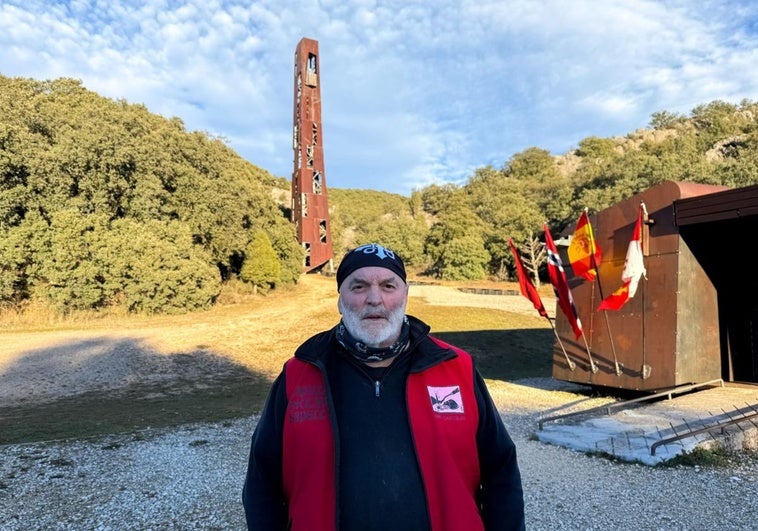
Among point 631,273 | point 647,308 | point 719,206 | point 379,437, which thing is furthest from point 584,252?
point 379,437

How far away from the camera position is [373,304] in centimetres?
222

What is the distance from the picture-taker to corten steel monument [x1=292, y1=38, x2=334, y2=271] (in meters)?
37.0

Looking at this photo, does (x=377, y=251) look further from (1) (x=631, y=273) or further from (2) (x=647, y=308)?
(2) (x=647, y=308)

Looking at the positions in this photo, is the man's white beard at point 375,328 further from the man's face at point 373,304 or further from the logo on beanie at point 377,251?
the logo on beanie at point 377,251

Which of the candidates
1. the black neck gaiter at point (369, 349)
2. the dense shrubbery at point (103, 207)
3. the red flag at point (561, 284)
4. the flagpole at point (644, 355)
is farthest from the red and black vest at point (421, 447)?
the dense shrubbery at point (103, 207)

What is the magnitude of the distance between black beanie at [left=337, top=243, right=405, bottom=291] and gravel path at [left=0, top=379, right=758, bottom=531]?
3.95 metres

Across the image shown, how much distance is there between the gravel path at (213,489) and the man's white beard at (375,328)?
386 centimetres

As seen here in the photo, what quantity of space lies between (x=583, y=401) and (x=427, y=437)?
1028 centimetres

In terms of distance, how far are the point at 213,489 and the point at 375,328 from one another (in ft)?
16.8

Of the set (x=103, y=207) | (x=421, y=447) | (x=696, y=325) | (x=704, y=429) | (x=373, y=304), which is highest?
(x=103, y=207)

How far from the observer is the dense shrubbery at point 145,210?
66.8 ft

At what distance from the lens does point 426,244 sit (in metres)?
48.3

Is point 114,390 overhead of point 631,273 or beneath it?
beneath

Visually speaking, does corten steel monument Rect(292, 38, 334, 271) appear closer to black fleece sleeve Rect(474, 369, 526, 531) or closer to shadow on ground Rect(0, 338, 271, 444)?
shadow on ground Rect(0, 338, 271, 444)
